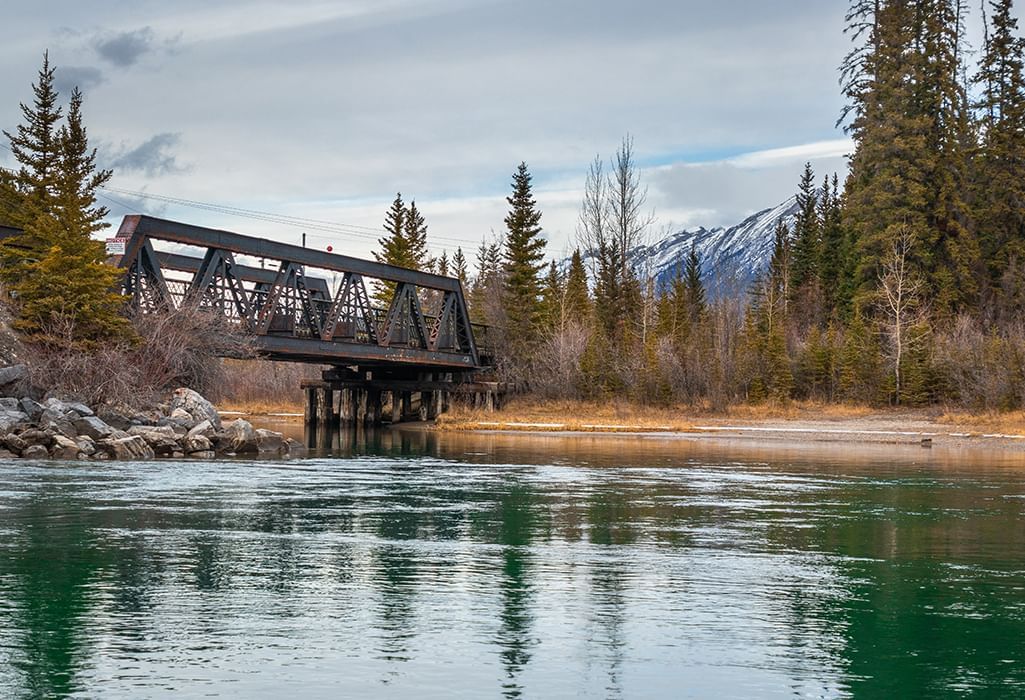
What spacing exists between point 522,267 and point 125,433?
50.7m

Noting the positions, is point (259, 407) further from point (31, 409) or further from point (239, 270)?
point (31, 409)

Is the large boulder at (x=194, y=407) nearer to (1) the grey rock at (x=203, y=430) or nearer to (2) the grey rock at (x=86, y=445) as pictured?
(1) the grey rock at (x=203, y=430)

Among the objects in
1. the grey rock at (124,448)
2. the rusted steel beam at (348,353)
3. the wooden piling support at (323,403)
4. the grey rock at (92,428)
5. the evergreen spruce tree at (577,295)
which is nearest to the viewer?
the grey rock at (124,448)

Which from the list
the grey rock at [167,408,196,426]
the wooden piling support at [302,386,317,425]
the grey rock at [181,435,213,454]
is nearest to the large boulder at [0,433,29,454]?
the grey rock at [181,435,213,454]

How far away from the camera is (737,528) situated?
2114cm

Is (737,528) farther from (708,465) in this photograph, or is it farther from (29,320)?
(29,320)

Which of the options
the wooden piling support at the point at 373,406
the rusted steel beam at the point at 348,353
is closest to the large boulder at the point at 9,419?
the rusted steel beam at the point at 348,353

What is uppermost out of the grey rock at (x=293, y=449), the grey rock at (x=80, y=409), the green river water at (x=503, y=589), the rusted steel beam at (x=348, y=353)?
the rusted steel beam at (x=348, y=353)

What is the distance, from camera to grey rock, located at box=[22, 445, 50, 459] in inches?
1310

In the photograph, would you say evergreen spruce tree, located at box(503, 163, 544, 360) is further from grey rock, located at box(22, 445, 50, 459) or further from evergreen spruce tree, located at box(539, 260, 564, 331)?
grey rock, located at box(22, 445, 50, 459)

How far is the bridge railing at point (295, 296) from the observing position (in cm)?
4500

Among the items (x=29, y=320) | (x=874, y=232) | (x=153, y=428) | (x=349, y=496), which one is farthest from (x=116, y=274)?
(x=874, y=232)

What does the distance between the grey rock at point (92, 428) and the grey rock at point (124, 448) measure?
1.52 feet

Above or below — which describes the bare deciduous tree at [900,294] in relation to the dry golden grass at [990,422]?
above
